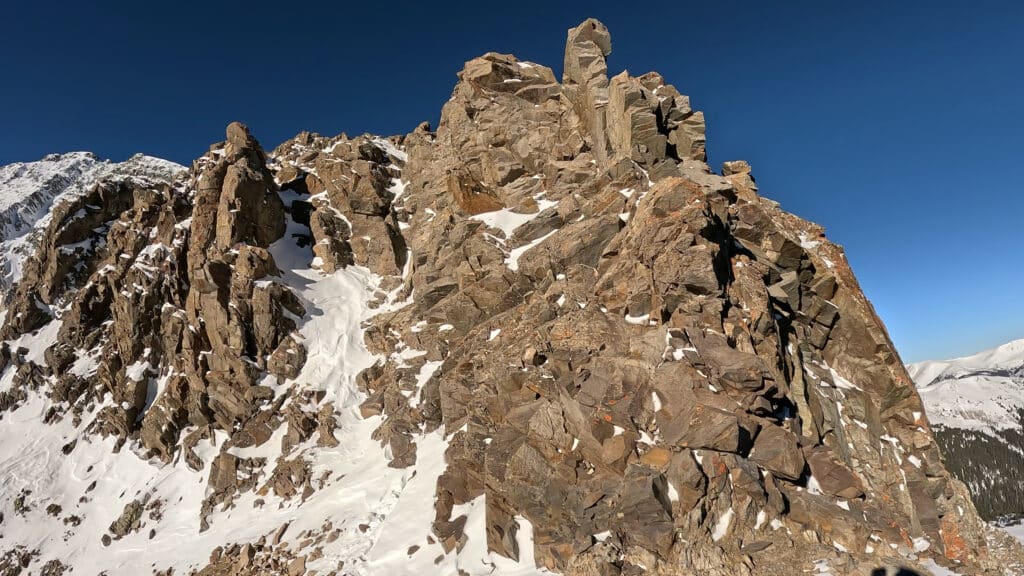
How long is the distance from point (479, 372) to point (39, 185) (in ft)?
476

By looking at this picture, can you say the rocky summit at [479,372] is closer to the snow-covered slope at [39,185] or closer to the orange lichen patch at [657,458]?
the orange lichen patch at [657,458]

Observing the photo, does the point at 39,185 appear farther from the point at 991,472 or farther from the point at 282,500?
the point at 991,472

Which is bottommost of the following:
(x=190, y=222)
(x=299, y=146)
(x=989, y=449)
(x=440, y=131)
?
(x=989, y=449)

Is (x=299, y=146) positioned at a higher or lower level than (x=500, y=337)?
higher

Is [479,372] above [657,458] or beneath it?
above

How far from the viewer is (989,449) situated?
186250 millimetres

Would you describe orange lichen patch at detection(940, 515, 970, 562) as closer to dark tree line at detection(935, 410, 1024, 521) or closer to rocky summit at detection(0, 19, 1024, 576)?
rocky summit at detection(0, 19, 1024, 576)

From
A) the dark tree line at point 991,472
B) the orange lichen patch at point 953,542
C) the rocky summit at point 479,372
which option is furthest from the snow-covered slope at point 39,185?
the dark tree line at point 991,472

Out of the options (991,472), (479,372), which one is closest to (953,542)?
(479,372)

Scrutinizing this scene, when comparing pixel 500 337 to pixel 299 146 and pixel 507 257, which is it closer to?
pixel 507 257

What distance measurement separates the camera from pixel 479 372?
2398 cm

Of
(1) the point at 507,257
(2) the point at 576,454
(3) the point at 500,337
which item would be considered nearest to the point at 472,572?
(2) the point at 576,454

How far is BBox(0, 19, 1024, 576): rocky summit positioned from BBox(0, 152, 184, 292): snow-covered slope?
43.7 metres

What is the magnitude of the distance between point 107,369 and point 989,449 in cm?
28773
